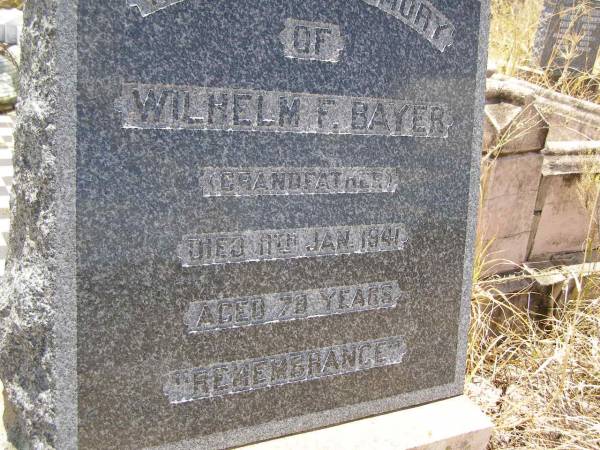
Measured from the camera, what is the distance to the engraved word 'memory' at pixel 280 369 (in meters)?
1.60

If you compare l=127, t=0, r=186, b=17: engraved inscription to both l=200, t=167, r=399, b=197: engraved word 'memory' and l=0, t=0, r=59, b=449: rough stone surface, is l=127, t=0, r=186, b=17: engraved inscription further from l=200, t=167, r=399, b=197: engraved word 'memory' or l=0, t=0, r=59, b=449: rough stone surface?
l=200, t=167, r=399, b=197: engraved word 'memory'

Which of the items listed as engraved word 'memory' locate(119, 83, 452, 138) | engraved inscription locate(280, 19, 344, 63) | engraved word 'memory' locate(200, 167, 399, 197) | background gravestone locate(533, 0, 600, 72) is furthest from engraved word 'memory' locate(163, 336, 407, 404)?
background gravestone locate(533, 0, 600, 72)

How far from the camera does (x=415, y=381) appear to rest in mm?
1975

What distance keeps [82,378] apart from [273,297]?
1.79ft

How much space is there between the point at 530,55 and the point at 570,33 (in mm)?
341

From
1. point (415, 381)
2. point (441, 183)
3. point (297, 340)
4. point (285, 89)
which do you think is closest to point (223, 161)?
point (285, 89)

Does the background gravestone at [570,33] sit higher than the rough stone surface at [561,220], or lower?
higher

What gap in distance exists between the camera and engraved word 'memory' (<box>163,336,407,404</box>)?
1.60m

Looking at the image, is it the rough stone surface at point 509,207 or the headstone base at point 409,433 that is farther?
the rough stone surface at point 509,207

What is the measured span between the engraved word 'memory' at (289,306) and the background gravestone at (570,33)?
147 inches

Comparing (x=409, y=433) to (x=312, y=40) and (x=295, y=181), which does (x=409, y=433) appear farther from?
(x=312, y=40)

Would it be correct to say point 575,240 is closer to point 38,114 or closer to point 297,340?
point 297,340

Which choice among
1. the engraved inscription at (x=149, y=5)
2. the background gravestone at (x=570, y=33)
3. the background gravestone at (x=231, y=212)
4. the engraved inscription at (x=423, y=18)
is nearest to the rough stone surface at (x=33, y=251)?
the background gravestone at (x=231, y=212)

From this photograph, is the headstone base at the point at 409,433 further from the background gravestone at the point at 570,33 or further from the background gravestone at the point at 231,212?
the background gravestone at the point at 570,33
